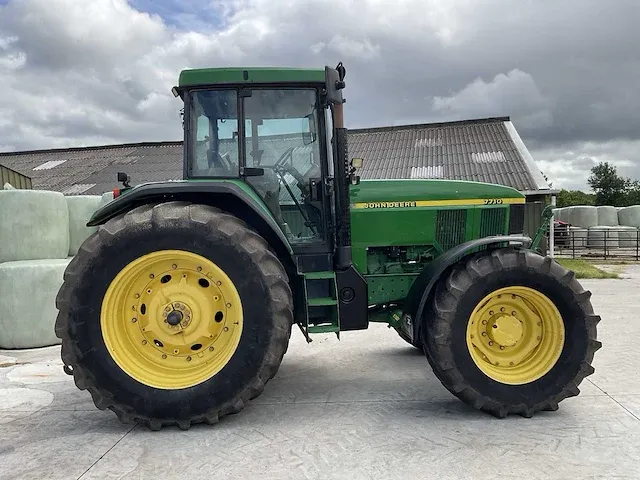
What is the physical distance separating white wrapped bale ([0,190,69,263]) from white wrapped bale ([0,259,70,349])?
207 millimetres

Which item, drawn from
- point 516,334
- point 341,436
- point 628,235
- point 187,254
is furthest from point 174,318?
point 628,235

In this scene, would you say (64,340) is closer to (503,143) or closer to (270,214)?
(270,214)

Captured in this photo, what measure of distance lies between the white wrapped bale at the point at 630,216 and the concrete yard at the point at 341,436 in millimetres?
24858

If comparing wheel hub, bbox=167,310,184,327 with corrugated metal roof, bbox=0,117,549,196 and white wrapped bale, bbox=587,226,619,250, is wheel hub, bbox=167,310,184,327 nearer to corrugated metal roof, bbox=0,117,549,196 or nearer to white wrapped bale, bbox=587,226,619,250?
corrugated metal roof, bbox=0,117,549,196

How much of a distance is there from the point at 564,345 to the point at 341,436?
5.73 feet

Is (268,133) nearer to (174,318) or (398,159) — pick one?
(174,318)

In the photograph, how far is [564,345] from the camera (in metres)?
3.78

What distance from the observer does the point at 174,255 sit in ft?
12.0

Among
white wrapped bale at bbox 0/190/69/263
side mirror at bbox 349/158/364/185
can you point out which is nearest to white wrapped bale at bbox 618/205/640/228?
side mirror at bbox 349/158/364/185

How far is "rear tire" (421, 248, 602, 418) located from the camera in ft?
12.1

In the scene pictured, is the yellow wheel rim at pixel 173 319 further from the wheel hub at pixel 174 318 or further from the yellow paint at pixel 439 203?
the yellow paint at pixel 439 203

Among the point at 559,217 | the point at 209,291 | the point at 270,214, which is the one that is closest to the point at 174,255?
the point at 209,291

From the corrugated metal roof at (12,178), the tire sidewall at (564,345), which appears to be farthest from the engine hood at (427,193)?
the corrugated metal roof at (12,178)

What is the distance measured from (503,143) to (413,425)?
1644 centimetres
